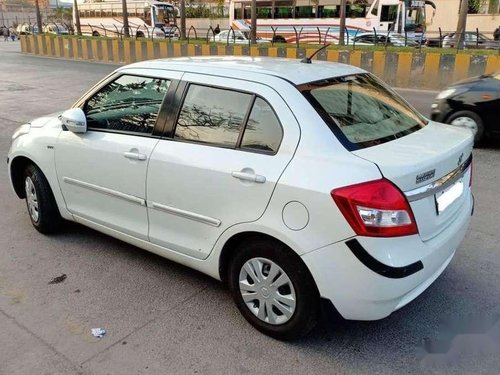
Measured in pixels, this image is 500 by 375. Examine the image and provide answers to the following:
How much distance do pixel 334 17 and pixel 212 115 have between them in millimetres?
24882

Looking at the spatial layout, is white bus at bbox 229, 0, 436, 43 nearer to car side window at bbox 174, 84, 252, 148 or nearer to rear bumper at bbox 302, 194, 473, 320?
car side window at bbox 174, 84, 252, 148

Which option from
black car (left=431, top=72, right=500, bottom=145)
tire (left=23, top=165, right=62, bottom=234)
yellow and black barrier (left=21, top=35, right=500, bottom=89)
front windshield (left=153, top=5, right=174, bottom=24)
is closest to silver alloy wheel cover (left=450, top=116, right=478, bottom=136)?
black car (left=431, top=72, right=500, bottom=145)

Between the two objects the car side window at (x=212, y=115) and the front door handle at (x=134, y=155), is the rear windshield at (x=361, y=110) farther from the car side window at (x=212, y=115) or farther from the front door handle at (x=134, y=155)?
the front door handle at (x=134, y=155)

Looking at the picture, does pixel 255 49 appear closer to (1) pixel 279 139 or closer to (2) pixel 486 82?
(2) pixel 486 82

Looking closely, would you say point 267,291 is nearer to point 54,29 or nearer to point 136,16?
point 136,16

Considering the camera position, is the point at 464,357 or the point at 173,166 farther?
the point at 173,166

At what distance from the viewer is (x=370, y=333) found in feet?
9.96

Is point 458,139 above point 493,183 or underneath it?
above

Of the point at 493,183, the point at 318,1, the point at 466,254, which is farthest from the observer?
the point at 318,1

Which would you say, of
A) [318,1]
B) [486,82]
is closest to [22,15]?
[318,1]

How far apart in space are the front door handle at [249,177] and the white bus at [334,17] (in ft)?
73.2

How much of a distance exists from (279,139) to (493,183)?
4004 millimetres

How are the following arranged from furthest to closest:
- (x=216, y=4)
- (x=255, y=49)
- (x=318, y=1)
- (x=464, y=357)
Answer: (x=216, y=4), (x=318, y=1), (x=255, y=49), (x=464, y=357)

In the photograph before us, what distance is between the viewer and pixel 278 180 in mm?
2713
